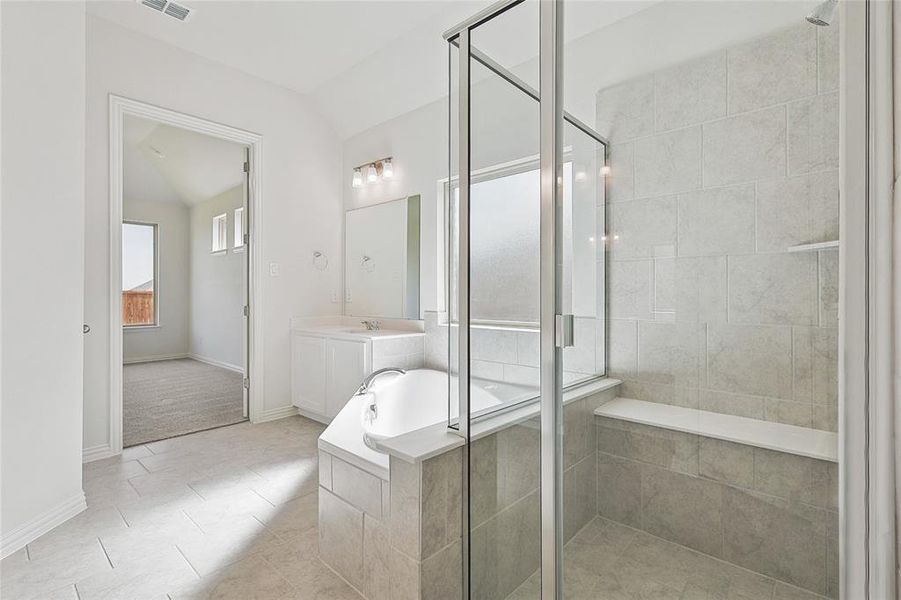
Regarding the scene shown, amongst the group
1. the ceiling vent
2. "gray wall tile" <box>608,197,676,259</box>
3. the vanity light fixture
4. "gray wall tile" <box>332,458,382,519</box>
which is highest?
the ceiling vent

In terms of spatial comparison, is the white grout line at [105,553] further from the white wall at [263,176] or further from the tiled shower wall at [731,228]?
the tiled shower wall at [731,228]

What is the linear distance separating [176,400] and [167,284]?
3193 millimetres

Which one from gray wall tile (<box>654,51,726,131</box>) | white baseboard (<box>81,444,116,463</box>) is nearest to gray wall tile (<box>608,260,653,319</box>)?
gray wall tile (<box>654,51,726,131</box>)

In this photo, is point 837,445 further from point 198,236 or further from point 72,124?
point 198,236

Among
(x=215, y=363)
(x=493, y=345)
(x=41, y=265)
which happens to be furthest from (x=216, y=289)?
(x=493, y=345)

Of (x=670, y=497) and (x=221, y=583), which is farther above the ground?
(x=670, y=497)

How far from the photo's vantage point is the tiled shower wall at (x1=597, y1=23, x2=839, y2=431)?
83cm

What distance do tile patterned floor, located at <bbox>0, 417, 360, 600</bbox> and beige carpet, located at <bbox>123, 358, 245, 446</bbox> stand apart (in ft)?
1.78

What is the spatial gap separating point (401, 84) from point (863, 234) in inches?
127

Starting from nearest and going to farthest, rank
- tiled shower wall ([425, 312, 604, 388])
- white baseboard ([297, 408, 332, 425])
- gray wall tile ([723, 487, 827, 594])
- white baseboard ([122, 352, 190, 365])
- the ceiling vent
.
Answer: gray wall tile ([723, 487, 827, 594]) < tiled shower wall ([425, 312, 604, 388]) < the ceiling vent < white baseboard ([297, 408, 332, 425]) < white baseboard ([122, 352, 190, 365])

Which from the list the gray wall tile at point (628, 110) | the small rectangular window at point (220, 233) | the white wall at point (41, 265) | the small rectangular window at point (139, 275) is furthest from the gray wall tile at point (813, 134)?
the small rectangular window at point (139, 275)

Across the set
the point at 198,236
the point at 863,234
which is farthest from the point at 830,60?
the point at 198,236

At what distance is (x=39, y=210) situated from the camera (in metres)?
1.88

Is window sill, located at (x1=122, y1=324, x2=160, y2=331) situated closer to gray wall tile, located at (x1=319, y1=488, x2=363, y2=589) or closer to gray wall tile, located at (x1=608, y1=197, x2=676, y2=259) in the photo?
gray wall tile, located at (x1=319, y1=488, x2=363, y2=589)
